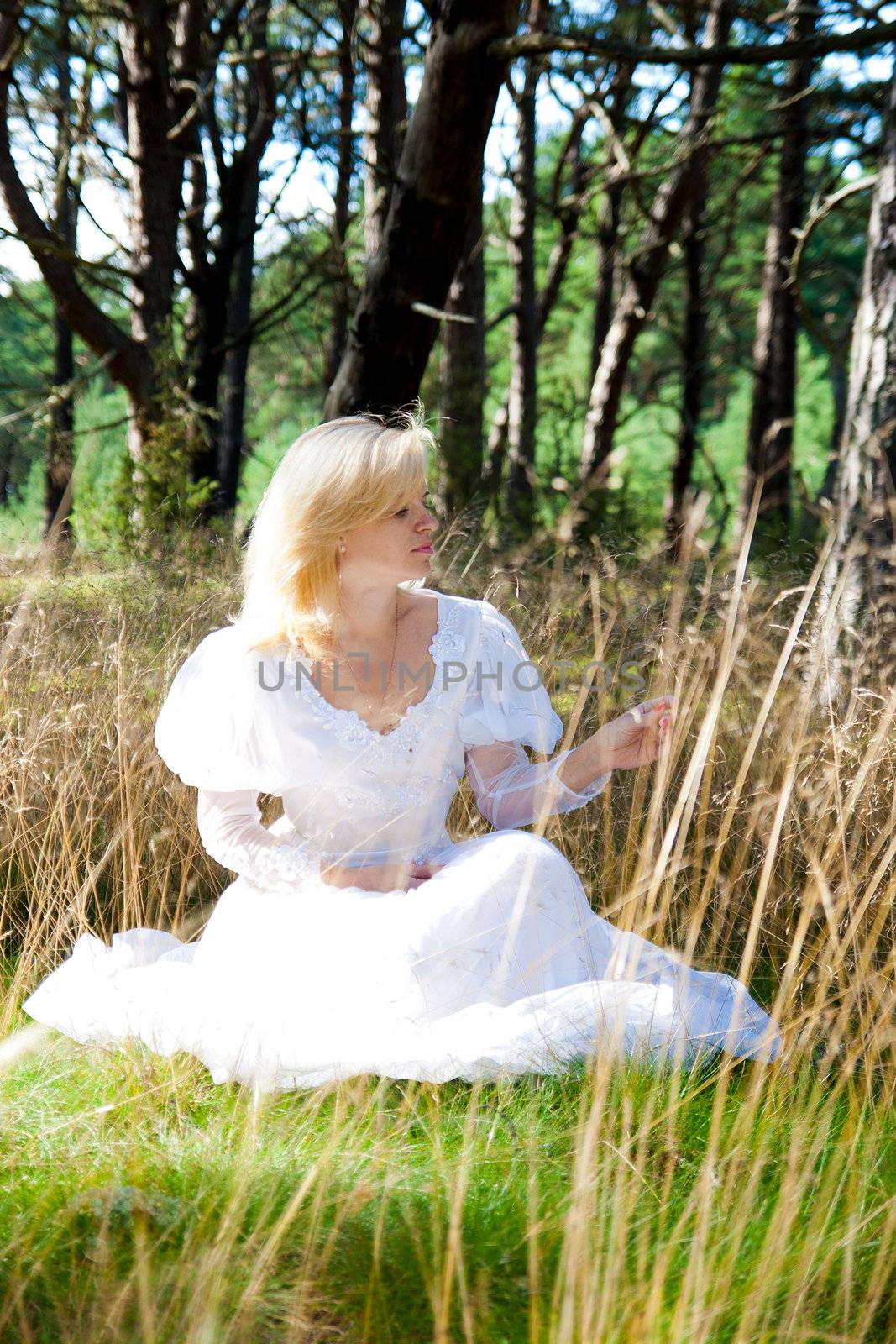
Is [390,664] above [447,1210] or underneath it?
above

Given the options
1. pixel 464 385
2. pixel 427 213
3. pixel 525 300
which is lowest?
pixel 464 385

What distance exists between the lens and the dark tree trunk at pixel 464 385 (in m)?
7.18

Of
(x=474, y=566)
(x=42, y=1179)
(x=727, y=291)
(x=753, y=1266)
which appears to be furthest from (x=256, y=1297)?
(x=727, y=291)

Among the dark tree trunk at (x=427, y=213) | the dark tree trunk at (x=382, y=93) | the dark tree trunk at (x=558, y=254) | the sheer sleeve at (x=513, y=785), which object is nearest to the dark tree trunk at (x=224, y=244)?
the dark tree trunk at (x=382, y=93)

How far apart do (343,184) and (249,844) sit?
36.1 ft

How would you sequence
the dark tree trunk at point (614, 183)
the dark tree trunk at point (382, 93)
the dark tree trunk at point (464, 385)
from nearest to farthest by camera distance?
the dark tree trunk at point (382, 93), the dark tree trunk at point (614, 183), the dark tree trunk at point (464, 385)

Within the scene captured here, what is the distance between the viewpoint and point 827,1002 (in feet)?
7.67

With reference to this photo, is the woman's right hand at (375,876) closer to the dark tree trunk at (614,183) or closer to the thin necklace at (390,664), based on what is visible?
the thin necklace at (390,664)

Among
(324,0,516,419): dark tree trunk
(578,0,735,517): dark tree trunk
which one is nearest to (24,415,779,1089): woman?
(324,0,516,419): dark tree trunk

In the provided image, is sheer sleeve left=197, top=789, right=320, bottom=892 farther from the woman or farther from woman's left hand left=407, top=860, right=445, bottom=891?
woman's left hand left=407, top=860, right=445, bottom=891

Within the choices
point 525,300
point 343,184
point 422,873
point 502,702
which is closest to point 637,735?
point 502,702

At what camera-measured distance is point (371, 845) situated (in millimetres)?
2580

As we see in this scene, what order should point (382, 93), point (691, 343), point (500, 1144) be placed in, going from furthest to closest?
point (691, 343) → point (382, 93) → point (500, 1144)

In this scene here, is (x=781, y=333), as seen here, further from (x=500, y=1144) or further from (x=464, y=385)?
(x=500, y=1144)
